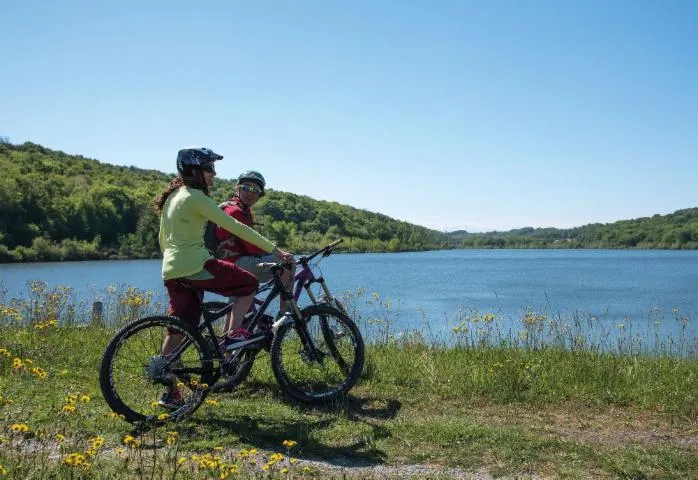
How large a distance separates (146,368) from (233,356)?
2.57 feet

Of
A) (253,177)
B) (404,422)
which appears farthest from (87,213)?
(404,422)

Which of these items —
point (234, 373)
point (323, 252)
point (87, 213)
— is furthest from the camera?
point (87, 213)

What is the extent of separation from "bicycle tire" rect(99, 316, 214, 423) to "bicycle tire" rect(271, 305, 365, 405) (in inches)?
31.7

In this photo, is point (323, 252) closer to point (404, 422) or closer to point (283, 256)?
point (283, 256)

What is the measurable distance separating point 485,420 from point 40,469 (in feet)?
12.0

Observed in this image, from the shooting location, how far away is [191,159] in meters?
5.28

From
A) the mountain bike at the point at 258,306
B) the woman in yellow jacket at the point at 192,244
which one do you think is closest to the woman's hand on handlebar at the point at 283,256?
the woman in yellow jacket at the point at 192,244

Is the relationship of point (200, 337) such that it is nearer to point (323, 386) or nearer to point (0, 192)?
point (323, 386)

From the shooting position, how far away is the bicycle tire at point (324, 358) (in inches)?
236

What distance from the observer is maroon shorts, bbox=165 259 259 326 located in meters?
5.27

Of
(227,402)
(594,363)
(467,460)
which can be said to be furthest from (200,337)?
(594,363)

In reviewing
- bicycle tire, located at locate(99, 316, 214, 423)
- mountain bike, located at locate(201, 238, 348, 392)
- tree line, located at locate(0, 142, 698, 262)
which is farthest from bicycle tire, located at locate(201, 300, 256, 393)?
tree line, located at locate(0, 142, 698, 262)

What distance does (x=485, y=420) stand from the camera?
5668mm

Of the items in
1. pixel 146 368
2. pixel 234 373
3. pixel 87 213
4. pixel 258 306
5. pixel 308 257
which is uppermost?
pixel 87 213
